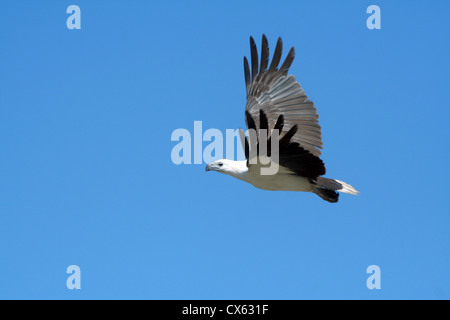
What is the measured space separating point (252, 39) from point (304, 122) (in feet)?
6.00

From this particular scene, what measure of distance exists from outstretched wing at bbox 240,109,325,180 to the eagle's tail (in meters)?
0.22

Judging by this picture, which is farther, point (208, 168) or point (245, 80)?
point (245, 80)

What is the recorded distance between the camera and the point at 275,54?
33.4 ft

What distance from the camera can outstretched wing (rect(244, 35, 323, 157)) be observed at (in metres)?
9.41

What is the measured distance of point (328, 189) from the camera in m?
9.14

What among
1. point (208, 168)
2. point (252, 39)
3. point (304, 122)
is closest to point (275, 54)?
point (252, 39)

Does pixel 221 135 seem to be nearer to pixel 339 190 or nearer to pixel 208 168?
pixel 208 168

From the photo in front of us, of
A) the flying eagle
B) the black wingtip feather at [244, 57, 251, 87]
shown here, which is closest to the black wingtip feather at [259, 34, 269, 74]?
the flying eagle

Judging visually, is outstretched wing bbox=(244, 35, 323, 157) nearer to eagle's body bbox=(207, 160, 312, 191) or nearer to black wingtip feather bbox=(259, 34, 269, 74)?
black wingtip feather bbox=(259, 34, 269, 74)

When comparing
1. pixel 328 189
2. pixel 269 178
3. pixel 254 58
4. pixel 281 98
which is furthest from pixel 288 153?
pixel 254 58

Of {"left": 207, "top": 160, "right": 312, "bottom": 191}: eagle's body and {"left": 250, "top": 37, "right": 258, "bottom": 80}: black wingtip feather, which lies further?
{"left": 250, "top": 37, "right": 258, "bottom": 80}: black wingtip feather

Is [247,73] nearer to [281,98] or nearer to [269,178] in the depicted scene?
[281,98]

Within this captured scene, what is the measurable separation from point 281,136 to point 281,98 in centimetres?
136

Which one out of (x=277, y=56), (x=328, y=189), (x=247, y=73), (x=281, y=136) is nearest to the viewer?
(x=281, y=136)
